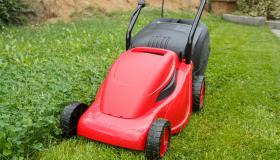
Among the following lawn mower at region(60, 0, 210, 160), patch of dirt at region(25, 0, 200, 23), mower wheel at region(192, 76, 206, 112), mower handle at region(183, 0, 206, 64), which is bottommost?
patch of dirt at region(25, 0, 200, 23)

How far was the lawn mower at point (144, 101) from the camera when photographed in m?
2.97

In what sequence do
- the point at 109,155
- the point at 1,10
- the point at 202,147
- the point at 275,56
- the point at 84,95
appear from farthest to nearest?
the point at 1,10
the point at 275,56
the point at 84,95
the point at 202,147
the point at 109,155

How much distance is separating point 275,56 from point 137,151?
4.45 meters

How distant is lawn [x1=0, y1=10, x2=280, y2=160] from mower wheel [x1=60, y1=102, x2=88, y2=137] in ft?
0.26

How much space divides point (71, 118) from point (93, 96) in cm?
81

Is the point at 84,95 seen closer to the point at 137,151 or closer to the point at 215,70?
the point at 137,151

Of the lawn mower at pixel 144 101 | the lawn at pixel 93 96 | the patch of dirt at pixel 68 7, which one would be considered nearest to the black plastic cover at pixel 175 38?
the lawn mower at pixel 144 101

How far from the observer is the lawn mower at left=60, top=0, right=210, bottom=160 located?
2.97 metres

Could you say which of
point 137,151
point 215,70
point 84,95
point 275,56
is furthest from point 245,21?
point 137,151

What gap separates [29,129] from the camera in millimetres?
3092

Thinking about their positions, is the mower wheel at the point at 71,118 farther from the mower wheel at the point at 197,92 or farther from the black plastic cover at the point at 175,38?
the mower wheel at the point at 197,92

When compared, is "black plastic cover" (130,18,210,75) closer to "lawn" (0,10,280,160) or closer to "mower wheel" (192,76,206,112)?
"mower wheel" (192,76,206,112)

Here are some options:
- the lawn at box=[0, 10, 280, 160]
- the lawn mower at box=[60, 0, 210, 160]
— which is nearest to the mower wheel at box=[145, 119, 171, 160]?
the lawn mower at box=[60, 0, 210, 160]

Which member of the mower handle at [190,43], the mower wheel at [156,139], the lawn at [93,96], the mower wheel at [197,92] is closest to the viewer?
the mower wheel at [156,139]
